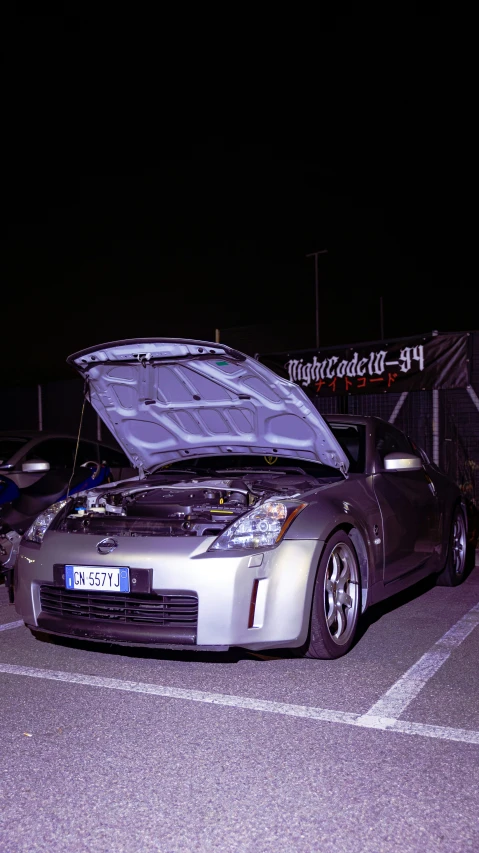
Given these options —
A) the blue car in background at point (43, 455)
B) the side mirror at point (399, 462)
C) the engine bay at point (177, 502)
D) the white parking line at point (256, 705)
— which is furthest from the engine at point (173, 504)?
the blue car in background at point (43, 455)

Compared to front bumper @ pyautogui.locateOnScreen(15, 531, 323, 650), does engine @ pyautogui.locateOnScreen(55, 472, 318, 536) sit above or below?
above

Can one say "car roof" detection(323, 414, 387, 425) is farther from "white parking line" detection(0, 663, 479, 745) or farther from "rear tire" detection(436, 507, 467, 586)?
"white parking line" detection(0, 663, 479, 745)

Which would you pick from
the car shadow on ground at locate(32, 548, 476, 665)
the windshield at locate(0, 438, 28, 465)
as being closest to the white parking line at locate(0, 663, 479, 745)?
the car shadow on ground at locate(32, 548, 476, 665)

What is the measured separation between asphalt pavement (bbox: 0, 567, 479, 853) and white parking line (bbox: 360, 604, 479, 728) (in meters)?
0.01

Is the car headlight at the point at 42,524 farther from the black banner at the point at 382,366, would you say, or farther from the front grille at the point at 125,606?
the black banner at the point at 382,366

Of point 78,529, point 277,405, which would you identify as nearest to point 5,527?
point 78,529

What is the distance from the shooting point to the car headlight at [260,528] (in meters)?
3.99

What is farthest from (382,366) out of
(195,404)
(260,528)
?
(260,528)

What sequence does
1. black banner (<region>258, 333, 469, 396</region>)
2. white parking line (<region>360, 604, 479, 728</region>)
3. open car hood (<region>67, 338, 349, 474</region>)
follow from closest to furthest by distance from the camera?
white parking line (<region>360, 604, 479, 728</region>) < open car hood (<region>67, 338, 349, 474</region>) < black banner (<region>258, 333, 469, 396</region>)

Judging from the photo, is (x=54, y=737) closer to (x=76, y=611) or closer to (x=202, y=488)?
(x=76, y=611)

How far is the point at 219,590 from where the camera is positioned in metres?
3.79

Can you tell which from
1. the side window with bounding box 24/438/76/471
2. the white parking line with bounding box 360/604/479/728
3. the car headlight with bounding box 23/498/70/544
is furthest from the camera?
the side window with bounding box 24/438/76/471

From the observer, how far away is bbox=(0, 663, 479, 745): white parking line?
319 centimetres

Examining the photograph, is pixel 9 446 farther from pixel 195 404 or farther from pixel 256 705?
pixel 256 705
